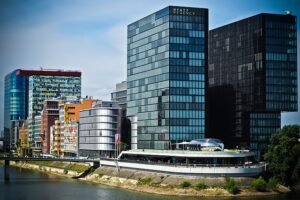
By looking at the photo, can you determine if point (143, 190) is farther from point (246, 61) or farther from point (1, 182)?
point (246, 61)

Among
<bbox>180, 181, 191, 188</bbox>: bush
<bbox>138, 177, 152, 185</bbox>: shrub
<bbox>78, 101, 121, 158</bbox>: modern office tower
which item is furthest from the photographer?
<bbox>78, 101, 121, 158</bbox>: modern office tower

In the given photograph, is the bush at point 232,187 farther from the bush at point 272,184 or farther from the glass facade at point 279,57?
the glass facade at point 279,57

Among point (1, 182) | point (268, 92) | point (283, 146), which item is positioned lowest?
point (1, 182)

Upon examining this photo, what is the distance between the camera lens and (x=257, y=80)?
17650 centimetres

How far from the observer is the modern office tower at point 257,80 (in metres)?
174

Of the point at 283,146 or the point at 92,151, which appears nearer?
the point at 283,146

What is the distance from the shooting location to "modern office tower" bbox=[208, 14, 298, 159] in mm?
174500

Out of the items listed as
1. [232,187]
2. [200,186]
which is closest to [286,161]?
[232,187]

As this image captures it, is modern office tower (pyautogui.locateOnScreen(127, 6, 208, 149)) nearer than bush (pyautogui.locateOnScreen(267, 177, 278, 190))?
No

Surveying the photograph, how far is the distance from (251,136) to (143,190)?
6094 cm

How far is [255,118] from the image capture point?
588ft

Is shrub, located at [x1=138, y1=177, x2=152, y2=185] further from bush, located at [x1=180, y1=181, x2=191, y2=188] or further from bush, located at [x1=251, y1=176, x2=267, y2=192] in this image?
bush, located at [x1=251, y1=176, x2=267, y2=192]

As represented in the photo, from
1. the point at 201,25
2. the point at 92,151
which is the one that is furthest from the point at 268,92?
the point at 92,151

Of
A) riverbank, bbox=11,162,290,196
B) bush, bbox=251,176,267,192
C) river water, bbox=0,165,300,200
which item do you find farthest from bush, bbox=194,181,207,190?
bush, bbox=251,176,267,192
